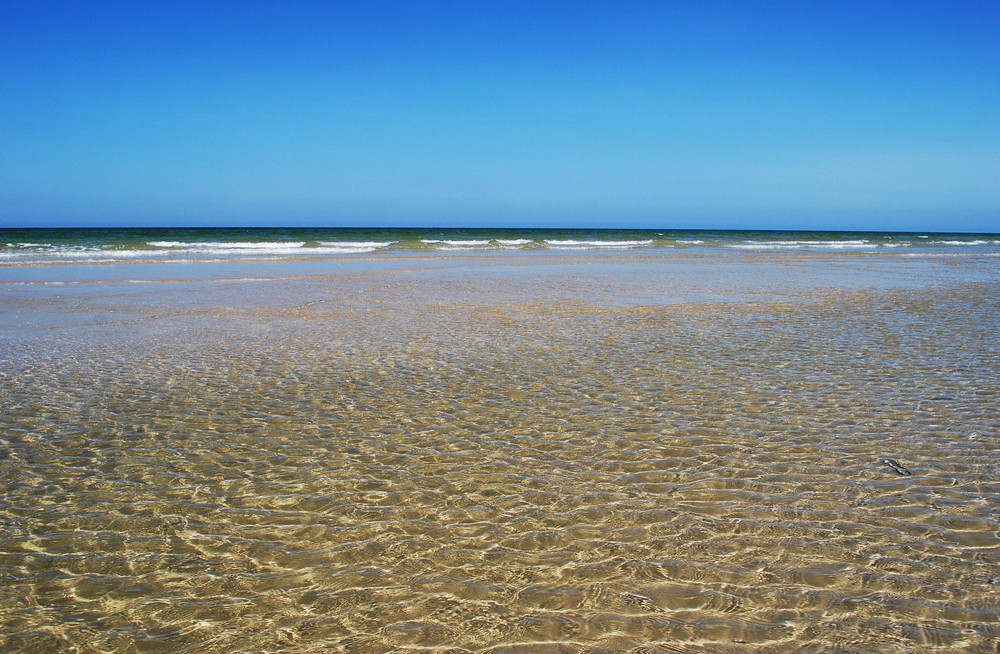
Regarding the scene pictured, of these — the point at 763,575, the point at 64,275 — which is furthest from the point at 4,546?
the point at 64,275

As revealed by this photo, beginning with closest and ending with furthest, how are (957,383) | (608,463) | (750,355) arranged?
(608,463) < (957,383) < (750,355)

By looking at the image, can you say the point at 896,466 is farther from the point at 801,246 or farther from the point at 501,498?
the point at 801,246

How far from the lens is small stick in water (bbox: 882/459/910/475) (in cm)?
468

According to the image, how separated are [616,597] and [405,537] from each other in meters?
1.23

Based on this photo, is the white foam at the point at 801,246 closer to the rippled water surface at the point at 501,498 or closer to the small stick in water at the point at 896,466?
the rippled water surface at the point at 501,498

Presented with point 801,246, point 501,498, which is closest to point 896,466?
point 501,498

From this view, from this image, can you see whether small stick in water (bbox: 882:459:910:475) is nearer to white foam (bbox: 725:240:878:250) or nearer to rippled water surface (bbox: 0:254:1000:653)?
rippled water surface (bbox: 0:254:1000:653)

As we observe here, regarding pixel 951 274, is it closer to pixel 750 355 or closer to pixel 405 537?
pixel 750 355

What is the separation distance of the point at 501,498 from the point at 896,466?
281 centimetres

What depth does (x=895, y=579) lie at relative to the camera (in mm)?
3311

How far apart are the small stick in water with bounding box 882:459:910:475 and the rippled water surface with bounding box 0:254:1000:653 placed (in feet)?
0.14

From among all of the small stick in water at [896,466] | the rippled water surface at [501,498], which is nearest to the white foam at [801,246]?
the rippled water surface at [501,498]

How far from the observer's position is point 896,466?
4785 mm

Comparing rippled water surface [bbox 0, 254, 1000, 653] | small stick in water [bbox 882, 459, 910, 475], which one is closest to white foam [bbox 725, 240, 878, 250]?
rippled water surface [bbox 0, 254, 1000, 653]
